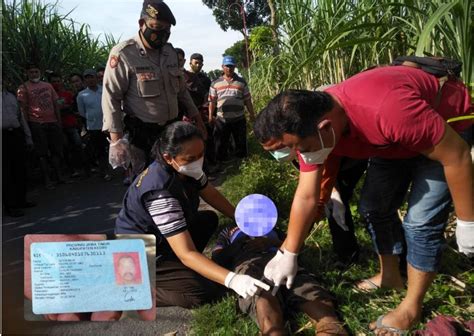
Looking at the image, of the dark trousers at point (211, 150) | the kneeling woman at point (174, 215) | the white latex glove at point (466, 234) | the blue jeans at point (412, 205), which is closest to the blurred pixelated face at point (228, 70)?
the dark trousers at point (211, 150)

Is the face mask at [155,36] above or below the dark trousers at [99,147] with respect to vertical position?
above

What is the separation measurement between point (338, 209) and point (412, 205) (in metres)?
0.57

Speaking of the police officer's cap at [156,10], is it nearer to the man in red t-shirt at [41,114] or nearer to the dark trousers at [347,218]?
the dark trousers at [347,218]

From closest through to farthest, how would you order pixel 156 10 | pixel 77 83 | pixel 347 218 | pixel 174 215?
pixel 174 215, pixel 347 218, pixel 156 10, pixel 77 83

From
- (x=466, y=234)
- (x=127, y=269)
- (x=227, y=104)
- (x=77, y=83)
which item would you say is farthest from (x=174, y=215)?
(x=77, y=83)

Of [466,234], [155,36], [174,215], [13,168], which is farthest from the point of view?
[13,168]

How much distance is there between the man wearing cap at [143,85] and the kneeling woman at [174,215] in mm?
836

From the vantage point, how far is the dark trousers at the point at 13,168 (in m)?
4.31

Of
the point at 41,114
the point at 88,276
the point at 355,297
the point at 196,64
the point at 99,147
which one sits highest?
the point at 196,64

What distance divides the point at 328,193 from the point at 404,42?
1.37 metres

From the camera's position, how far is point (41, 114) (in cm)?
513

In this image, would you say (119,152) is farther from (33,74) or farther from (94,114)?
(94,114)

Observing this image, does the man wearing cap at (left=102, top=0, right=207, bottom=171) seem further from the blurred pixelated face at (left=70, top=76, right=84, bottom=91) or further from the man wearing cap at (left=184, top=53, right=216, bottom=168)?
the blurred pixelated face at (left=70, top=76, right=84, bottom=91)

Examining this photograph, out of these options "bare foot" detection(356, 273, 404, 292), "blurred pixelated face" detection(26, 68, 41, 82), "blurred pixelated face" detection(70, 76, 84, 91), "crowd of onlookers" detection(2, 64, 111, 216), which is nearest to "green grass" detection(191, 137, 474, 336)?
"bare foot" detection(356, 273, 404, 292)
